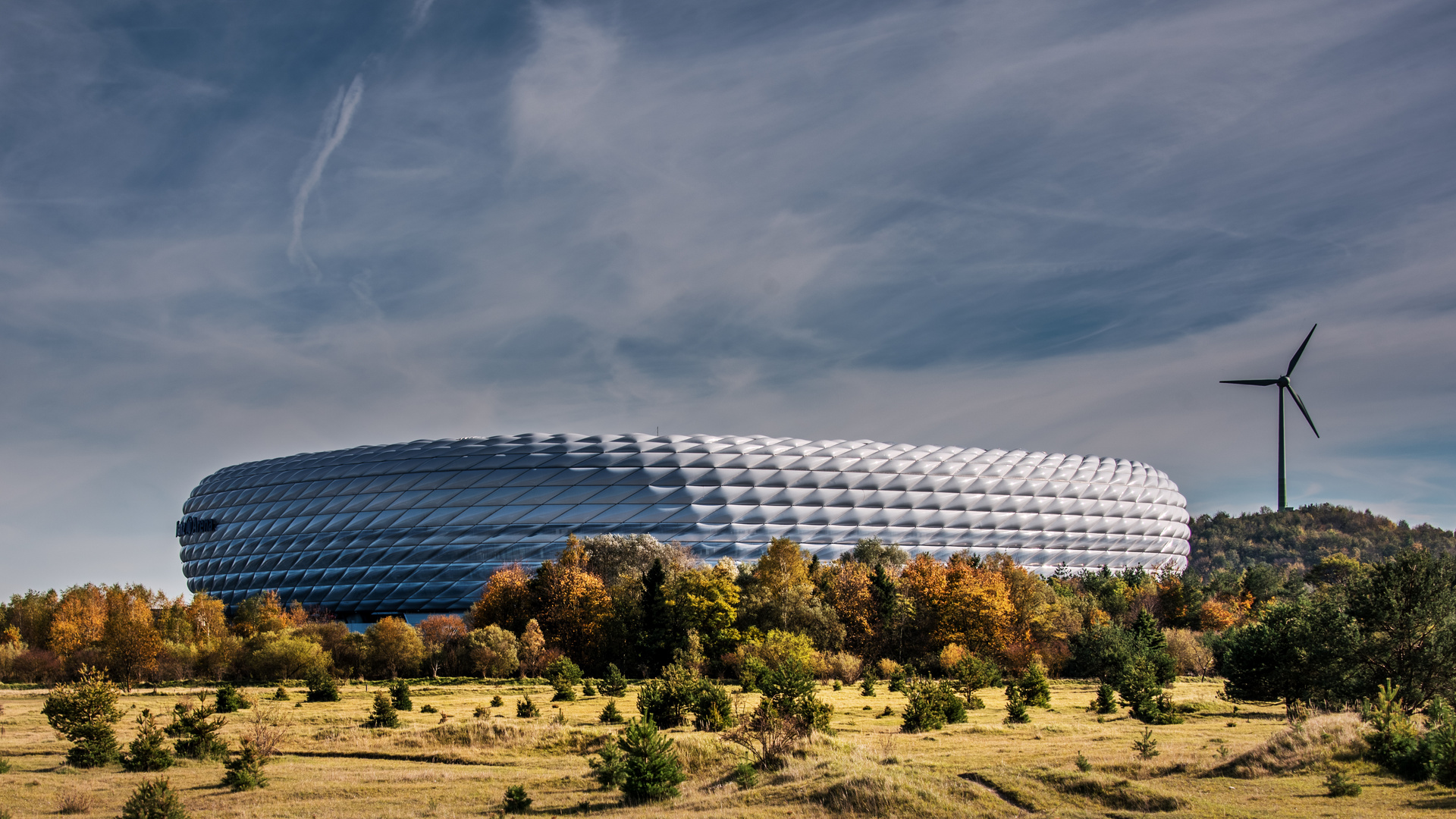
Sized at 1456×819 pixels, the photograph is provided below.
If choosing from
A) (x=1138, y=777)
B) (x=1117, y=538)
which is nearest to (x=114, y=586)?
(x=1138, y=777)

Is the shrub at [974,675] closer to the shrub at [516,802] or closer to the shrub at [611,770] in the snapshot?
the shrub at [611,770]

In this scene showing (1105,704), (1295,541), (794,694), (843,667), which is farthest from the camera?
(1295,541)

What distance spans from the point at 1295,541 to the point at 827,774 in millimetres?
195499

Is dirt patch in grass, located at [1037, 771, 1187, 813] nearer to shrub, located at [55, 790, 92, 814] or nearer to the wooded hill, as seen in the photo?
shrub, located at [55, 790, 92, 814]

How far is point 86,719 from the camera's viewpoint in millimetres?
26750

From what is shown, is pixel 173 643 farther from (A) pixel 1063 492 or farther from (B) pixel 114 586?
(A) pixel 1063 492

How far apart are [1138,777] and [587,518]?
234ft

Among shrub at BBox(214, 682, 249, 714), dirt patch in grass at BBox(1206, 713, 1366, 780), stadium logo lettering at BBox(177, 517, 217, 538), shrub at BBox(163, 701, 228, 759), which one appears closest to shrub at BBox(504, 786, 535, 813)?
shrub at BBox(163, 701, 228, 759)

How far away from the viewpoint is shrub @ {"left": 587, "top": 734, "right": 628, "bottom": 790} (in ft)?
70.8

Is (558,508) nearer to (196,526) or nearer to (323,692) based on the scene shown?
(196,526)

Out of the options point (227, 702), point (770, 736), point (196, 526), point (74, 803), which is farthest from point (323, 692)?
point (196, 526)

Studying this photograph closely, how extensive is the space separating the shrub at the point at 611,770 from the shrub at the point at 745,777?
2365 millimetres

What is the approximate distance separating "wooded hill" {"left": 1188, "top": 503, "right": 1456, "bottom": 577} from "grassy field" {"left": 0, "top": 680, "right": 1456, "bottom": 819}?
162081 millimetres

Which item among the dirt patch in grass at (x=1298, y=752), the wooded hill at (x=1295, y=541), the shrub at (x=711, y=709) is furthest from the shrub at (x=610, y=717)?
the wooded hill at (x=1295, y=541)
